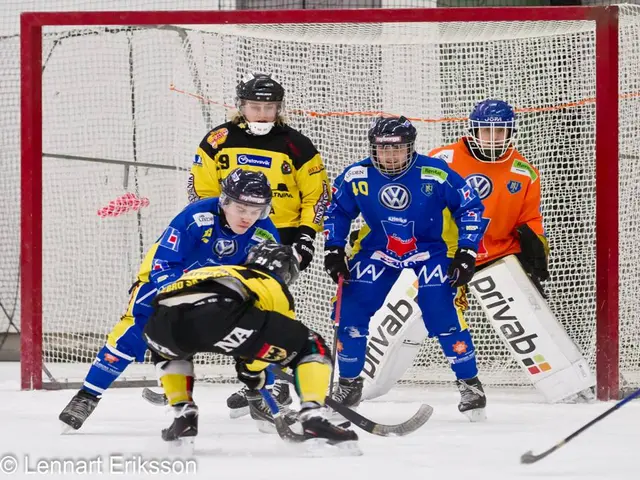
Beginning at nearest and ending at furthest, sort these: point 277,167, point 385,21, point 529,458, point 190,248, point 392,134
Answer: point 529,458 < point 190,248 < point 392,134 < point 277,167 < point 385,21

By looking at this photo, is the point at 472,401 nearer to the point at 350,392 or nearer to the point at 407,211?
the point at 350,392

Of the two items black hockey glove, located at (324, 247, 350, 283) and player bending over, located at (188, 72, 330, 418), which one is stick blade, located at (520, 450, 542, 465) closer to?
black hockey glove, located at (324, 247, 350, 283)

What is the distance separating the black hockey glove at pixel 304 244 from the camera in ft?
16.6

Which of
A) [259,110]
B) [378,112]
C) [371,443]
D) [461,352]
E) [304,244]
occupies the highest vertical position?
[378,112]

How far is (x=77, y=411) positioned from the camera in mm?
4492

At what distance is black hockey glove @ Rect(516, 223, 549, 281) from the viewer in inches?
215

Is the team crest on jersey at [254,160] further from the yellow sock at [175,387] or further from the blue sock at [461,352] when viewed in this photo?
the yellow sock at [175,387]

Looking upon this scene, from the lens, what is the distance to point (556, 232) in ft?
20.5

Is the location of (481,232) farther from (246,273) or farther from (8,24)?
(8,24)

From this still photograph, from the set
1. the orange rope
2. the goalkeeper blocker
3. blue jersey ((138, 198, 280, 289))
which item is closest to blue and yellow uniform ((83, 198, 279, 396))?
blue jersey ((138, 198, 280, 289))

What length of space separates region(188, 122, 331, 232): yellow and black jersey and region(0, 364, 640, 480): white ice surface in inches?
35.0

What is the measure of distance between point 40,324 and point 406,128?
7.09 ft

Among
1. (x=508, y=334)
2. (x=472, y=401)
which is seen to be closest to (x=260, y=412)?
(x=472, y=401)

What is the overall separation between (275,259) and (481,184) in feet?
6.20
